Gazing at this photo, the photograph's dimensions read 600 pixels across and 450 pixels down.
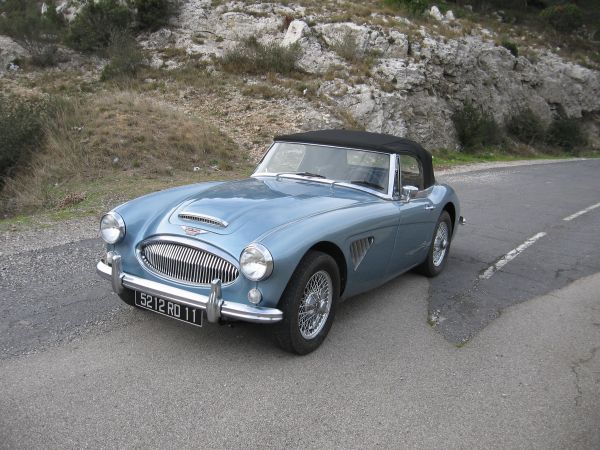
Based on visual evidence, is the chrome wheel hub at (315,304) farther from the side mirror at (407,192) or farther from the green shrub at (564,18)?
the green shrub at (564,18)

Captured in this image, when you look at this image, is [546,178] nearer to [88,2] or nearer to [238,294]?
[238,294]

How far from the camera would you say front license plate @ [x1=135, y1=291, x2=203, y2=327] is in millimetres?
3602

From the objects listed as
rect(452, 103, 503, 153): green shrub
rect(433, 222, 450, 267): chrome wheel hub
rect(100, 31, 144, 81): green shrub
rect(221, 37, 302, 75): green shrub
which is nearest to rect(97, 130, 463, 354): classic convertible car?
rect(433, 222, 450, 267): chrome wheel hub

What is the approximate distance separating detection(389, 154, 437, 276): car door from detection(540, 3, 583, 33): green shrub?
37927mm

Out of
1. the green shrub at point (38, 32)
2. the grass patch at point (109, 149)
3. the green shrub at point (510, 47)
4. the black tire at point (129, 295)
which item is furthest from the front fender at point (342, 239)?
the green shrub at point (510, 47)

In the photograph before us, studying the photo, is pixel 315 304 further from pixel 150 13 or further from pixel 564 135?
pixel 564 135

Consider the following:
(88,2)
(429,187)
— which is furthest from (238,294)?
(88,2)

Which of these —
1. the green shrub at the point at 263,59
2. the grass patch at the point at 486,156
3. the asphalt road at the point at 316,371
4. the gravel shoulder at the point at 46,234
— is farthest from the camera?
the green shrub at the point at 263,59

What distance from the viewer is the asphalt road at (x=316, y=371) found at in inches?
117

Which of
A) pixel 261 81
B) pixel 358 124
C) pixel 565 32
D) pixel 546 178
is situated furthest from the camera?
pixel 565 32

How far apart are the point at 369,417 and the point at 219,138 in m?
12.0

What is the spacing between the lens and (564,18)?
37.2 metres

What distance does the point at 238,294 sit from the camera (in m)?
3.52

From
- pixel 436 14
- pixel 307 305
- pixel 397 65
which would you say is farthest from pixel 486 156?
pixel 307 305
